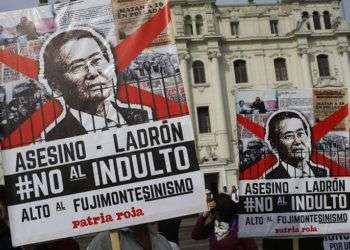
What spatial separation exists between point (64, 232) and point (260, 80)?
32420 mm

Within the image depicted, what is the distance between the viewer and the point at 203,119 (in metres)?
33.9

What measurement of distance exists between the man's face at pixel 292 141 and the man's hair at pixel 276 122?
2cm

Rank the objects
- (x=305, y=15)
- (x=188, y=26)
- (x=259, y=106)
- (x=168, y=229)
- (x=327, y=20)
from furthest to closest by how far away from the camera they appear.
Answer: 1. (x=327, y=20)
2. (x=305, y=15)
3. (x=188, y=26)
4. (x=168, y=229)
5. (x=259, y=106)

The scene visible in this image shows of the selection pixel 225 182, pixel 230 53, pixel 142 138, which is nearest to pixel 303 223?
pixel 142 138

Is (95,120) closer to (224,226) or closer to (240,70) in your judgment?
(224,226)

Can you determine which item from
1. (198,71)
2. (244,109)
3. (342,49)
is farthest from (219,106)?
(244,109)

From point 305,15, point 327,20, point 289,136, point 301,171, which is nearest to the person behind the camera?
point 301,171

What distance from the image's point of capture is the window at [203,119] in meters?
33.7

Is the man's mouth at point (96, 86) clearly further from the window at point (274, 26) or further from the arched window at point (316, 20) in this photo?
the arched window at point (316, 20)

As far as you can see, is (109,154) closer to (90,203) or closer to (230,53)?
(90,203)

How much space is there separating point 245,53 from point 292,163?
30027 mm

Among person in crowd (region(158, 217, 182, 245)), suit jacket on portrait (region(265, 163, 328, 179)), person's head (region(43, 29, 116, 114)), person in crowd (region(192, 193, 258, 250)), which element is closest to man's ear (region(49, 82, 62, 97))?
person's head (region(43, 29, 116, 114))

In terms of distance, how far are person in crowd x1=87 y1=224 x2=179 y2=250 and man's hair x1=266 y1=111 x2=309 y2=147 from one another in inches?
96.0

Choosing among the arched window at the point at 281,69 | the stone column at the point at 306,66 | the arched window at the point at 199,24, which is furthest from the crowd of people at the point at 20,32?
the arched window at the point at 281,69
